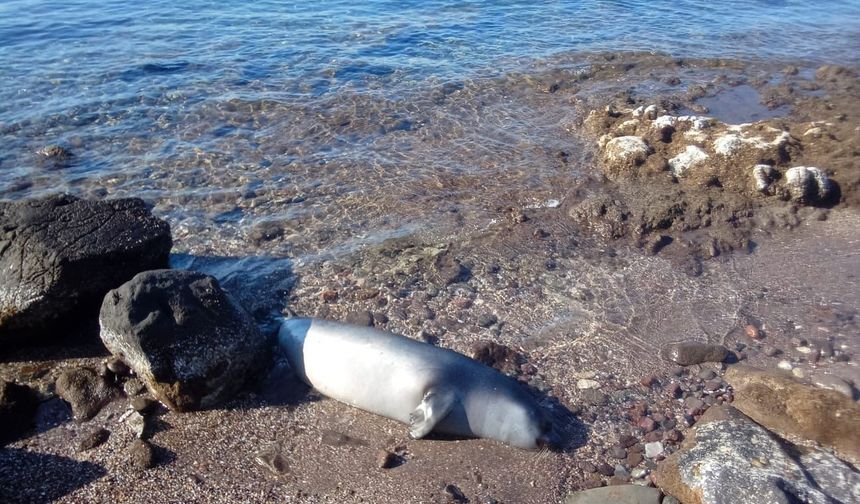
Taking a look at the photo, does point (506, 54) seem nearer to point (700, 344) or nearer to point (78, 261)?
point (700, 344)

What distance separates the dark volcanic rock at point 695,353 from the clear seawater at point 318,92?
10.1 feet

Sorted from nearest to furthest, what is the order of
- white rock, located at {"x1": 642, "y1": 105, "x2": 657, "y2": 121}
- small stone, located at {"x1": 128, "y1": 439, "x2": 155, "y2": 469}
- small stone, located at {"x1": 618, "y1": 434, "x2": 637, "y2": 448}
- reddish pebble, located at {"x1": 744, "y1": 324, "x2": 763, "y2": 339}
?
small stone, located at {"x1": 128, "y1": 439, "x2": 155, "y2": 469} < small stone, located at {"x1": 618, "y1": 434, "x2": 637, "y2": 448} < reddish pebble, located at {"x1": 744, "y1": 324, "x2": 763, "y2": 339} < white rock, located at {"x1": 642, "y1": 105, "x2": 657, "y2": 121}

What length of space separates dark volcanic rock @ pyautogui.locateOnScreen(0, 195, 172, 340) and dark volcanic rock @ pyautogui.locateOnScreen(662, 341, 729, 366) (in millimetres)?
4830

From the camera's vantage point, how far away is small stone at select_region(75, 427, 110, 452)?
4.40m

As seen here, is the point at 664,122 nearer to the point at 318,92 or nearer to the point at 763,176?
the point at 763,176

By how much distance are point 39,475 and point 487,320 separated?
369 centimetres

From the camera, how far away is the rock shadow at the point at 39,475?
3990 millimetres

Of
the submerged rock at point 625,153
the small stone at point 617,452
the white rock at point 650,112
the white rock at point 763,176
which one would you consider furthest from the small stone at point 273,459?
the white rock at point 650,112

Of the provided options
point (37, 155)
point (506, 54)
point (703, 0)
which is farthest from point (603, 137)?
point (703, 0)

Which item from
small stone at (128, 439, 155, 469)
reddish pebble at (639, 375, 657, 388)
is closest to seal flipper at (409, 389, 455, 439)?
reddish pebble at (639, 375, 657, 388)

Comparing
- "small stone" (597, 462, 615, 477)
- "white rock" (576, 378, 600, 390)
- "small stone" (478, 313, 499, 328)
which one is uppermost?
"small stone" (478, 313, 499, 328)

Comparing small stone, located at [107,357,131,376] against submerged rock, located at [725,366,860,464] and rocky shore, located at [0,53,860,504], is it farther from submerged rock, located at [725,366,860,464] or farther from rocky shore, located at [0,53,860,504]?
submerged rock, located at [725,366,860,464]

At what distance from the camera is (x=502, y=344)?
5531 mm

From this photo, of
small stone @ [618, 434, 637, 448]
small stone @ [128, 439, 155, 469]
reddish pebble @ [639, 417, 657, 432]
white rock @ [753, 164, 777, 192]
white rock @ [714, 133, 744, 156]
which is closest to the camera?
small stone @ [128, 439, 155, 469]
